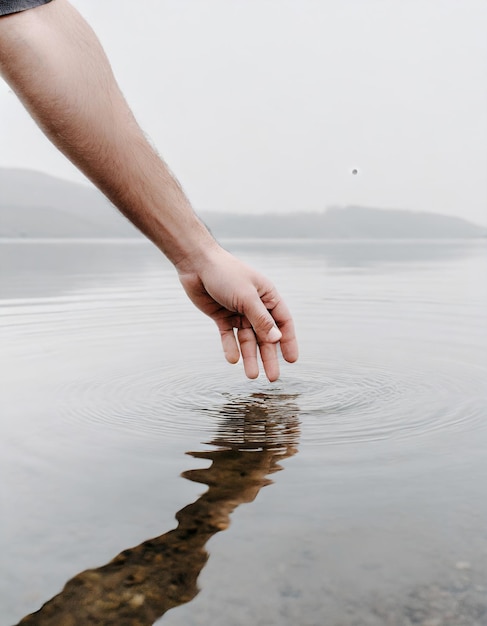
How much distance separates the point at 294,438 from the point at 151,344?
196cm

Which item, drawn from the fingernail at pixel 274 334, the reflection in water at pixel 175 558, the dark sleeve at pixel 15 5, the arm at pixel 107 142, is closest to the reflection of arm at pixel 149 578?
the reflection in water at pixel 175 558

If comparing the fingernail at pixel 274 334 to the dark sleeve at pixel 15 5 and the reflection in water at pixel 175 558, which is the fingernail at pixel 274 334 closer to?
the reflection in water at pixel 175 558

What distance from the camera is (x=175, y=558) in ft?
5.19

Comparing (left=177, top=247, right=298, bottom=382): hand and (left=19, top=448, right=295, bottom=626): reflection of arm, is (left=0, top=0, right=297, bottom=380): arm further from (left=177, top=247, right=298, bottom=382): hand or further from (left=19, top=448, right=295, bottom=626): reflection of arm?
(left=19, top=448, right=295, bottom=626): reflection of arm

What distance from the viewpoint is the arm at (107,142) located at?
4.64 feet

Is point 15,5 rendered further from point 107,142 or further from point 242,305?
point 242,305

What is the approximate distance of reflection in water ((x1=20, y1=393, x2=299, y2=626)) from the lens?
139cm

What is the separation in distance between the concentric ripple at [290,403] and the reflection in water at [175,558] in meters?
0.10

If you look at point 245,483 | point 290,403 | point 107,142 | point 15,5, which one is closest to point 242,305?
point 245,483

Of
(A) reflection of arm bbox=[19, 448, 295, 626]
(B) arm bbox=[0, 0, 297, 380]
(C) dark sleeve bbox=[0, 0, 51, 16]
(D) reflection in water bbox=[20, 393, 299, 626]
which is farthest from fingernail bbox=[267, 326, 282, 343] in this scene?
(C) dark sleeve bbox=[0, 0, 51, 16]

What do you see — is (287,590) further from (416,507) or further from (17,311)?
(17,311)

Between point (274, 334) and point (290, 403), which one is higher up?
point (274, 334)

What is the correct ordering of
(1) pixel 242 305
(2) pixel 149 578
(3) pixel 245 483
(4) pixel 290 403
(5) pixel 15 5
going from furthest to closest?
(4) pixel 290 403 → (1) pixel 242 305 → (3) pixel 245 483 → (2) pixel 149 578 → (5) pixel 15 5

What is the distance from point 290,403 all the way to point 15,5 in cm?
192
